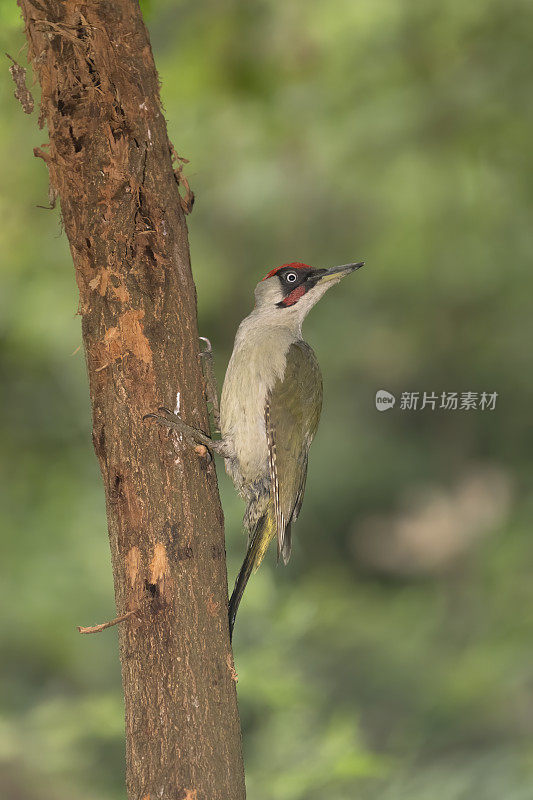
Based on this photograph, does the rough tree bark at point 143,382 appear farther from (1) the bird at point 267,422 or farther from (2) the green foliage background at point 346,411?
(2) the green foliage background at point 346,411

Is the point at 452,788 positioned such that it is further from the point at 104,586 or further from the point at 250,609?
the point at 104,586

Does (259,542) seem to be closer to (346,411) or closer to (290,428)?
(290,428)

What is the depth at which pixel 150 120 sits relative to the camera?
1.90 meters

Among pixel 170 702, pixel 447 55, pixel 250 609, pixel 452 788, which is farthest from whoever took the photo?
pixel 447 55

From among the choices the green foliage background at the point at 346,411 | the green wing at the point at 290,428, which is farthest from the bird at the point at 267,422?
the green foliage background at the point at 346,411

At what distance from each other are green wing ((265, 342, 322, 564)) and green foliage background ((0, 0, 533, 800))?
A: 907mm

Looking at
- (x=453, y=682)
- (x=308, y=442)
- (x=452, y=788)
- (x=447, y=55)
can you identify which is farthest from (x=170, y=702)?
(x=447, y=55)

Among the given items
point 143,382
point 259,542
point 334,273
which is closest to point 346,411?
point 334,273

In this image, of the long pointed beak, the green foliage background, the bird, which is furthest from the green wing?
the green foliage background

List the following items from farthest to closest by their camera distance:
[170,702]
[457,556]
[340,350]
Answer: [457,556] < [340,350] < [170,702]

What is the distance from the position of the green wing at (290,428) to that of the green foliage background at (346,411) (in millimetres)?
907

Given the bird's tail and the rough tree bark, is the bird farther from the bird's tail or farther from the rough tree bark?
the rough tree bark

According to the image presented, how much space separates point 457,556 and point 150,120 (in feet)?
11.3

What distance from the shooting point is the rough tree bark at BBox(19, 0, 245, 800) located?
1.68 m
